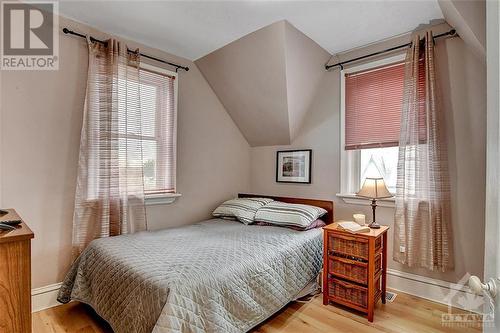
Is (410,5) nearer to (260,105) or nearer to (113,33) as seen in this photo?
(260,105)

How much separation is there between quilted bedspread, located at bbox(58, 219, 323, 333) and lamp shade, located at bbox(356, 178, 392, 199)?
618mm

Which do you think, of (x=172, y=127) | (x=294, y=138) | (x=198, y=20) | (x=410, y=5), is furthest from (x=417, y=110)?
(x=172, y=127)

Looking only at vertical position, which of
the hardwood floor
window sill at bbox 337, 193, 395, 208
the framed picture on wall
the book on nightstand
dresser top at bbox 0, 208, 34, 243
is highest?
the framed picture on wall

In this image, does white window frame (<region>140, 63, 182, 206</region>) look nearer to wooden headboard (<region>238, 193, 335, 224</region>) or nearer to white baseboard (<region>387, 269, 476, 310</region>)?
wooden headboard (<region>238, 193, 335, 224</region>)

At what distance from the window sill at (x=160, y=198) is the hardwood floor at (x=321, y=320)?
101cm

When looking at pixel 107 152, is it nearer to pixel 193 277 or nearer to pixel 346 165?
pixel 193 277

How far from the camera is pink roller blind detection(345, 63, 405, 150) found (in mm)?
Result: 2533

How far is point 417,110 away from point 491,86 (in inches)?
68.6

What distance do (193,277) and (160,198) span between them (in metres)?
1.44

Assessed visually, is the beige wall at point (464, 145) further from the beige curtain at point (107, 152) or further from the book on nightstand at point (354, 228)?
the beige curtain at point (107, 152)

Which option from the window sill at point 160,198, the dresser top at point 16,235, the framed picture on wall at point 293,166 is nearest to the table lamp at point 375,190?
the framed picture on wall at point 293,166

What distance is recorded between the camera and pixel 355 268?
2145 millimetres

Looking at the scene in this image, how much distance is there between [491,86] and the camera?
2.38 ft

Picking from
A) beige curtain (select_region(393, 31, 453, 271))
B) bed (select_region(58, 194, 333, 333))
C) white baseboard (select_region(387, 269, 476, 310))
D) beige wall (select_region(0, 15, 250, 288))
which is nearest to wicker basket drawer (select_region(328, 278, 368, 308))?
bed (select_region(58, 194, 333, 333))
